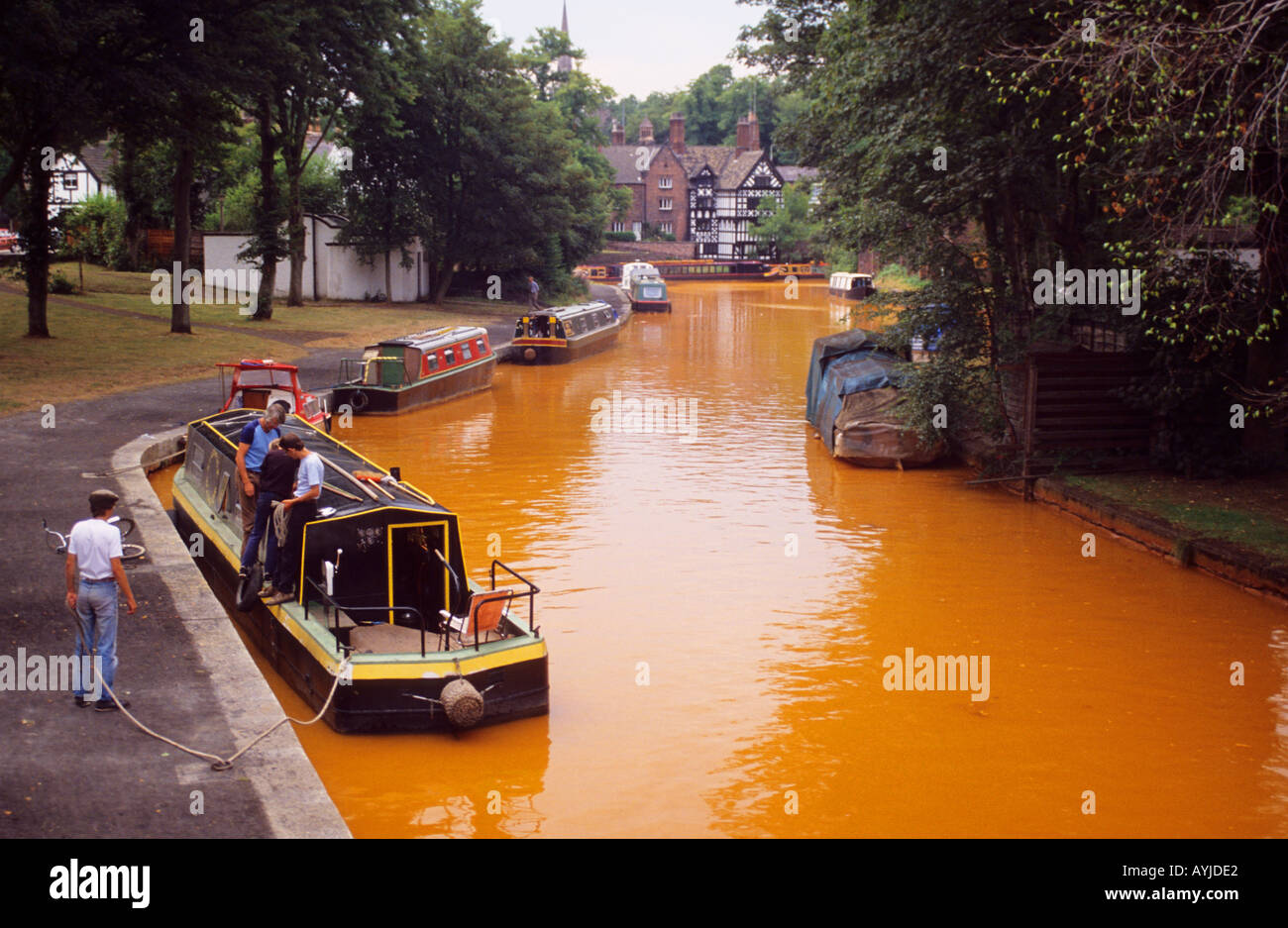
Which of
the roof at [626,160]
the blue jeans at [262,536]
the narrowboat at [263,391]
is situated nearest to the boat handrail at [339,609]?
the blue jeans at [262,536]

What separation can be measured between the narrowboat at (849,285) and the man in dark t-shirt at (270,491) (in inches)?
1957

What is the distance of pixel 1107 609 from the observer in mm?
13656

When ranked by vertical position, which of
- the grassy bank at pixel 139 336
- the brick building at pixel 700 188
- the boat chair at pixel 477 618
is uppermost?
the brick building at pixel 700 188

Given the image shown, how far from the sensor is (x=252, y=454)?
41.3 ft

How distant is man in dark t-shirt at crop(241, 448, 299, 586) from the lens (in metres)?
11.3

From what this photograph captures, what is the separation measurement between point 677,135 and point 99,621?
4196 inches

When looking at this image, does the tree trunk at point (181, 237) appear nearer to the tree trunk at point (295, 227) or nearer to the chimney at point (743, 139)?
the tree trunk at point (295, 227)

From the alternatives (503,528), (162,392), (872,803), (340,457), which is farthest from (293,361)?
(872,803)

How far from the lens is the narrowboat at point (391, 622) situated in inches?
380

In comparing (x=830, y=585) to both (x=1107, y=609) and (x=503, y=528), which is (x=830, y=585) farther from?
(x=503, y=528)

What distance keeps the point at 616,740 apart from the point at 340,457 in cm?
540

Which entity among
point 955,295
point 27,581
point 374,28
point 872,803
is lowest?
point 872,803

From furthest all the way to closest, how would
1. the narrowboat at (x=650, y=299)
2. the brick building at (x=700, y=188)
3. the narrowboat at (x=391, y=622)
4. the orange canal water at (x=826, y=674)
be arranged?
1. the brick building at (x=700, y=188)
2. the narrowboat at (x=650, y=299)
3. the narrowboat at (x=391, y=622)
4. the orange canal water at (x=826, y=674)

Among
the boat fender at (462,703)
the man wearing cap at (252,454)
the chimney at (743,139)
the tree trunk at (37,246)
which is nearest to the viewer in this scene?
the boat fender at (462,703)
